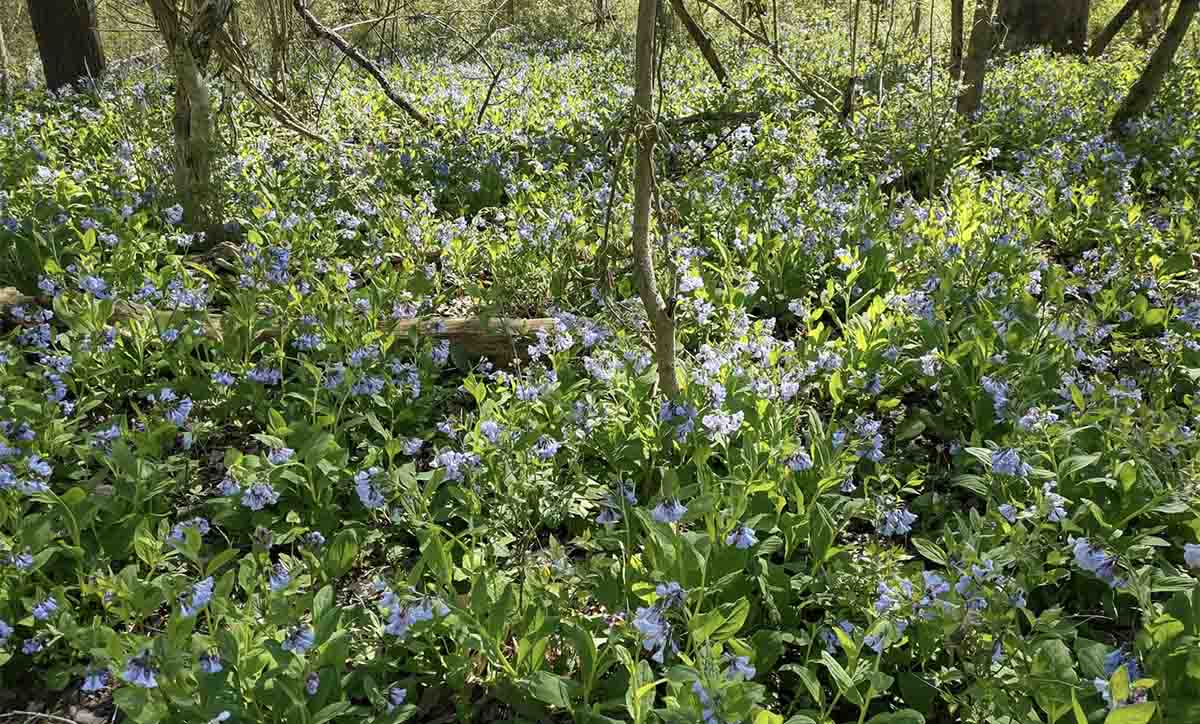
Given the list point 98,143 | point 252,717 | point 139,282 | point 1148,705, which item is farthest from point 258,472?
point 98,143

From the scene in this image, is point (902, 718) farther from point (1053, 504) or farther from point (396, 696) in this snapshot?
point (396, 696)

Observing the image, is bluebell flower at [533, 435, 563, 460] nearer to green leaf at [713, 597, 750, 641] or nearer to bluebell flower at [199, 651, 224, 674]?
green leaf at [713, 597, 750, 641]

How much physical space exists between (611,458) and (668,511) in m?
0.67

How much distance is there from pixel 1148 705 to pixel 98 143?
5871mm

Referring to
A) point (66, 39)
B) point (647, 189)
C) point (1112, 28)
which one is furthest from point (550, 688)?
point (1112, 28)

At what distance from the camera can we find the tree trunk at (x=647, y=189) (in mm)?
2234

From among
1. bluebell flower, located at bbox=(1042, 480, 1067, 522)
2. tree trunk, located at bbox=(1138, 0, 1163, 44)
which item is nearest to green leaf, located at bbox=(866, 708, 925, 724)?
bluebell flower, located at bbox=(1042, 480, 1067, 522)

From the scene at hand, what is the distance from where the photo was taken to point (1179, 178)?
14.4 feet

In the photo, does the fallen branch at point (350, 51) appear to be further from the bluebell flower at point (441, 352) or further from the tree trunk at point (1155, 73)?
the tree trunk at point (1155, 73)

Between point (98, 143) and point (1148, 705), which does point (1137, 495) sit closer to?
point (1148, 705)

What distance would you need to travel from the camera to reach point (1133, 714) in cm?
137

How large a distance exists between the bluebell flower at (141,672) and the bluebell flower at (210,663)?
12cm

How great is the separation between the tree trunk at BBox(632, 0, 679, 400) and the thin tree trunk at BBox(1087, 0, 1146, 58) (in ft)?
25.5

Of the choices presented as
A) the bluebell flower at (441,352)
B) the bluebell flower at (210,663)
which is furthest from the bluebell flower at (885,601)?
the bluebell flower at (441,352)
